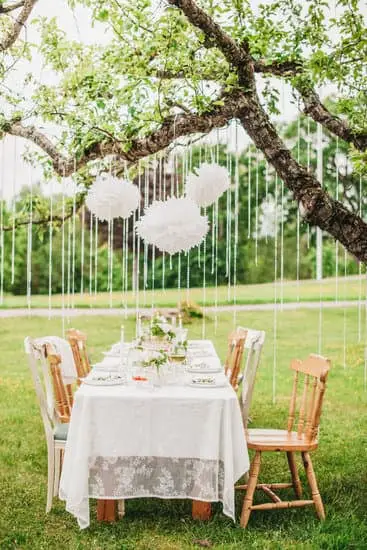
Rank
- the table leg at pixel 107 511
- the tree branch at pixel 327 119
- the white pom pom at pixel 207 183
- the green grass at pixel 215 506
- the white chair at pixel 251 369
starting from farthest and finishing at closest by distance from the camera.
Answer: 1. the white pom pom at pixel 207 183
2. the tree branch at pixel 327 119
3. the white chair at pixel 251 369
4. the table leg at pixel 107 511
5. the green grass at pixel 215 506

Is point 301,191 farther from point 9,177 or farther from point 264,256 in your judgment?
point 9,177

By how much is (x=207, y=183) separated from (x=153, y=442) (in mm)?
2819

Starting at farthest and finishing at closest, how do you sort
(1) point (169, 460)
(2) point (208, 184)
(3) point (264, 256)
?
1. (3) point (264, 256)
2. (2) point (208, 184)
3. (1) point (169, 460)

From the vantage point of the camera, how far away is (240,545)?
383cm

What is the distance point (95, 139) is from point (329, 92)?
50.1 ft

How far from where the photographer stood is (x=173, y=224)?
5270mm

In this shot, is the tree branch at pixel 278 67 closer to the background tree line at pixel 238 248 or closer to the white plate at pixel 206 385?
the white plate at pixel 206 385

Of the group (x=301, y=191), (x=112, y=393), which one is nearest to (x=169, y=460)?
(x=112, y=393)

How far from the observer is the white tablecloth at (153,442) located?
402 centimetres

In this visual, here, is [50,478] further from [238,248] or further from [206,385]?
[238,248]

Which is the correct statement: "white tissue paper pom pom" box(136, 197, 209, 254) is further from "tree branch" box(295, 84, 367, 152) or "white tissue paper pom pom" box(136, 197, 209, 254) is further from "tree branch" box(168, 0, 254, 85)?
"tree branch" box(295, 84, 367, 152)

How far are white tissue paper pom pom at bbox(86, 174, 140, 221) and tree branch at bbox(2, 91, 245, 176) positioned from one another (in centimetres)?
40

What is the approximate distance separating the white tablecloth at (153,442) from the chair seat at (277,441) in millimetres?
155

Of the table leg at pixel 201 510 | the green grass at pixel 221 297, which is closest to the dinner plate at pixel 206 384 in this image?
the table leg at pixel 201 510
